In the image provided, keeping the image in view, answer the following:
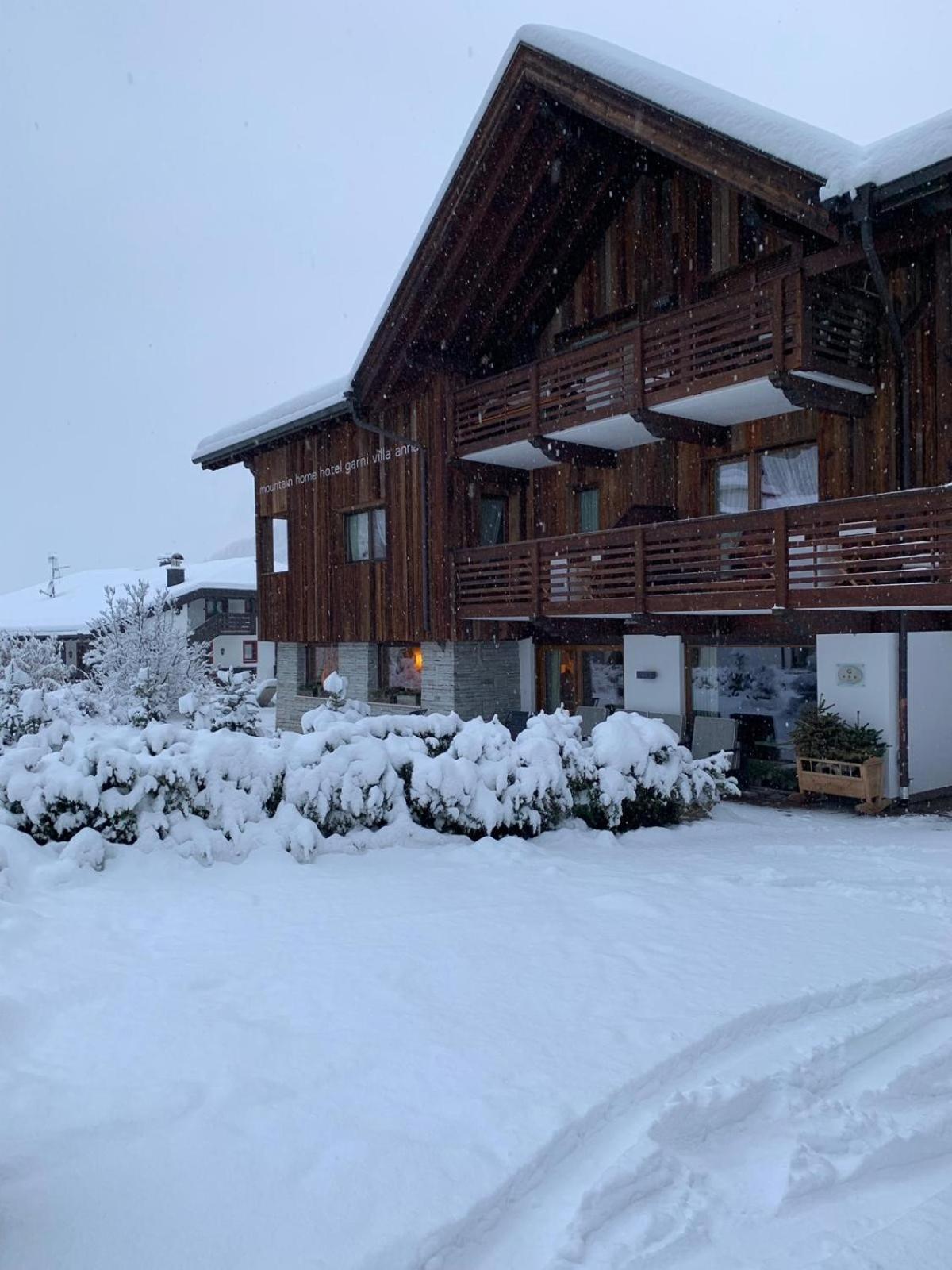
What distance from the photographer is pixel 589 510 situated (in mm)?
Result: 16594

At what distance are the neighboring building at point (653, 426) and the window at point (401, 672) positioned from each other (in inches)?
2.6

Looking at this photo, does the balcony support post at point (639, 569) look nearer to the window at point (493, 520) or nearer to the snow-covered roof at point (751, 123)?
the window at point (493, 520)

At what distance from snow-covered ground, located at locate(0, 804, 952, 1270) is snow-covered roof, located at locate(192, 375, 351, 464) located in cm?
1307

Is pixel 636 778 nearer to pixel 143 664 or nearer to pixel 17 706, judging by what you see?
pixel 17 706

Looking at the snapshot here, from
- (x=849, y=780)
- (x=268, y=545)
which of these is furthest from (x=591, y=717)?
(x=268, y=545)

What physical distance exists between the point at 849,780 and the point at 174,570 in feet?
124

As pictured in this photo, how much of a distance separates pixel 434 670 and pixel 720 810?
7.31 metres

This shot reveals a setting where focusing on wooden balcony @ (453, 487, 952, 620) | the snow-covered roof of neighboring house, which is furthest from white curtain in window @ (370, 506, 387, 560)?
the snow-covered roof of neighboring house

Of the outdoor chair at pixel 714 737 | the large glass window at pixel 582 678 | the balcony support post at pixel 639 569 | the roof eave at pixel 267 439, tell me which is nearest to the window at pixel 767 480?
the balcony support post at pixel 639 569

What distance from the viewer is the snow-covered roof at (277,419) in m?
19.1

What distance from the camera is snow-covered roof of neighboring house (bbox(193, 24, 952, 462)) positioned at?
10.2 metres

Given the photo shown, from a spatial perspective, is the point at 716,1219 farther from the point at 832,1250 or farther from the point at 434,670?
the point at 434,670

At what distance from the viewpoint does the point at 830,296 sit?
1182cm

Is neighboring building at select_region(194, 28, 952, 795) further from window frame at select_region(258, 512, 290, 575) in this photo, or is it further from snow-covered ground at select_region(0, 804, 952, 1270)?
snow-covered ground at select_region(0, 804, 952, 1270)
